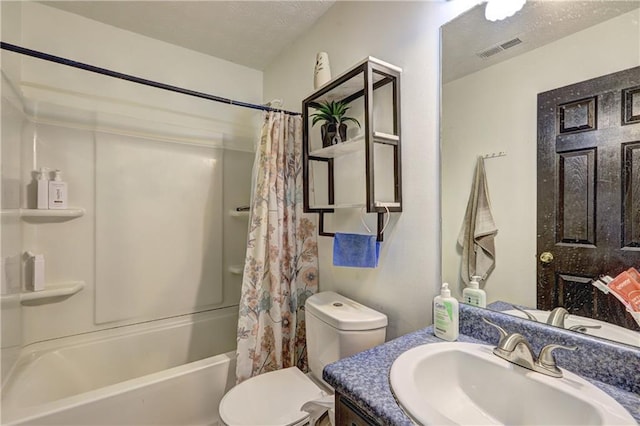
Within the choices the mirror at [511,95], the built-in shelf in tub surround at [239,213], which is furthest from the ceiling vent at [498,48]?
the built-in shelf in tub surround at [239,213]

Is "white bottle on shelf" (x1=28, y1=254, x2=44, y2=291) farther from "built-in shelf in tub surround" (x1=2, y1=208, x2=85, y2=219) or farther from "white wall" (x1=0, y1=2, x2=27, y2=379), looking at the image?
"built-in shelf in tub surround" (x1=2, y1=208, x2=85, y2=219)

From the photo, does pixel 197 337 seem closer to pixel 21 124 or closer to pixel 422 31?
pixel 21 124

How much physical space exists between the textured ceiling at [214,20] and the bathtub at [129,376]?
6.36ft

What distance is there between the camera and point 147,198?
6.50 feet

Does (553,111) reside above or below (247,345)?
above

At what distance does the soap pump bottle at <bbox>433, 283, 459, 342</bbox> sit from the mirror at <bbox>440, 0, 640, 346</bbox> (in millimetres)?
125

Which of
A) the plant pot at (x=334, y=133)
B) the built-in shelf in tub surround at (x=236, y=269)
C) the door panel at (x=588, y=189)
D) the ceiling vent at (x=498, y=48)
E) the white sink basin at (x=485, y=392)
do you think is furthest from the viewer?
the built-in shelf in tub surround at (x=236, y=269)

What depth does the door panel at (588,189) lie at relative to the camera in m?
0.72

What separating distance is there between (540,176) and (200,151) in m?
2.06

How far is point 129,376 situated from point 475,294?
2112 mm

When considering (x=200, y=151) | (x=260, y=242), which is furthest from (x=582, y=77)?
(x=200, y=151)

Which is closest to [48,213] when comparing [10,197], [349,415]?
[10,197]

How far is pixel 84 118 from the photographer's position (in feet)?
5.81

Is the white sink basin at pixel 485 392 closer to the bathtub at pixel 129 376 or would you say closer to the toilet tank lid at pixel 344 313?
the toilet tank lid at pixel 344 313
